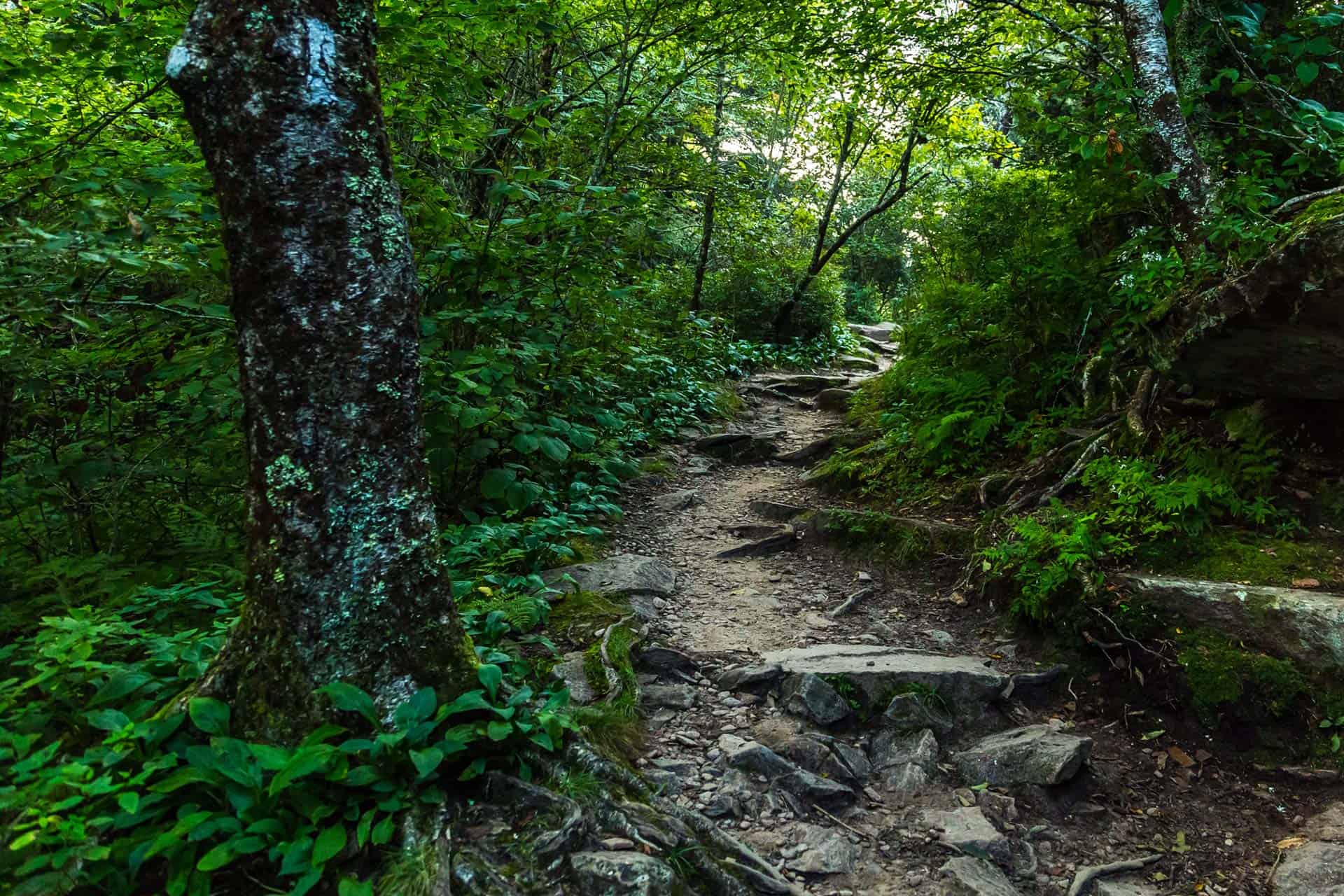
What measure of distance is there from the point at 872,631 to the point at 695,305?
12.4 m

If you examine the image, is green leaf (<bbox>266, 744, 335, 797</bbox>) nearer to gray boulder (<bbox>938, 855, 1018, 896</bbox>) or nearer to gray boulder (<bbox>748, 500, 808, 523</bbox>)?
gray boulder (<bbox>938, 855, 1018, 896</bbox>)

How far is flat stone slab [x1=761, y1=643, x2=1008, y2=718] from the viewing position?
420 cm

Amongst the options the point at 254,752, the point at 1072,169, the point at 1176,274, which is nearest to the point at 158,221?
the point at 254,752

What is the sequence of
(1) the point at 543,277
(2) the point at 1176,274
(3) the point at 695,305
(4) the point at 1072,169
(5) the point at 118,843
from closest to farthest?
1. (5) the point at 118,843
2. (2) the point at 1176,274
3. (1) the point at 543,277
4. (4) the point at 1072,169
5. (3) the point at 695,305

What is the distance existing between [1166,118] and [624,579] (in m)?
5.38

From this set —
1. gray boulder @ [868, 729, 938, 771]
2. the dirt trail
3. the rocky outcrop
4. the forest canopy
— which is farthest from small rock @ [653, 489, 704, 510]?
the rocky outcrop

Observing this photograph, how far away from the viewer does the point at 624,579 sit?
556 centimetres

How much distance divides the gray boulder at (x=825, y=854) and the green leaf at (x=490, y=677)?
4.91 feet

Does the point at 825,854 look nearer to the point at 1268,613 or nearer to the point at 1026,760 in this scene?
the point at 1026,760

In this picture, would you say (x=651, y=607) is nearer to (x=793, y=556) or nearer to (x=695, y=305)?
(x=793, y=556)

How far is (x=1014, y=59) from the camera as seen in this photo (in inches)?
295

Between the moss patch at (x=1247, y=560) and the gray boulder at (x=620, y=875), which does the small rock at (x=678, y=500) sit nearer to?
the moss patch at (x=1247, y=560)

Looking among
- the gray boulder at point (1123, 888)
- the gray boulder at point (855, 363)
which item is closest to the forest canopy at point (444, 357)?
the gray boulder at point (1123, 888)

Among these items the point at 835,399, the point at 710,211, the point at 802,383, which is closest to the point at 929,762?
the point at 835,399
